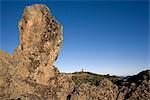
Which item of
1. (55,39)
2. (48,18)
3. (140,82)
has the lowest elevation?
(140,82)

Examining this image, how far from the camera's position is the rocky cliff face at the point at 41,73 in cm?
3152

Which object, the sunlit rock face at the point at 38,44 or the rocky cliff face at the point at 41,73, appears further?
the sunlit rock face at the point at 38,44

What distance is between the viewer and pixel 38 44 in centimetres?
3316

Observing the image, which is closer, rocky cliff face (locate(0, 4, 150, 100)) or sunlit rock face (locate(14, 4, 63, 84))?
rocky cliff face (locate(0, 4, 150, 100))

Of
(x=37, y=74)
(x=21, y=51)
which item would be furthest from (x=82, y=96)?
(x=21, y=51)

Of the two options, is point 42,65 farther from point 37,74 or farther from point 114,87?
point 114,87

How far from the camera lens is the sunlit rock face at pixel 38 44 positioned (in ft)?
108

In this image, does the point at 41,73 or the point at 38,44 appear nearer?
the point at 38,44

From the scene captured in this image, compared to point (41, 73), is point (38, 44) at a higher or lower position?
higher

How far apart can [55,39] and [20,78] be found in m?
7.03

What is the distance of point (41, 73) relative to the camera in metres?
33.6

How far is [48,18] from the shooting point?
34.2 m

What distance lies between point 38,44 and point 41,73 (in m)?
3.84

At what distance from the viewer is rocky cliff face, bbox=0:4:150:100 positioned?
103 ft
